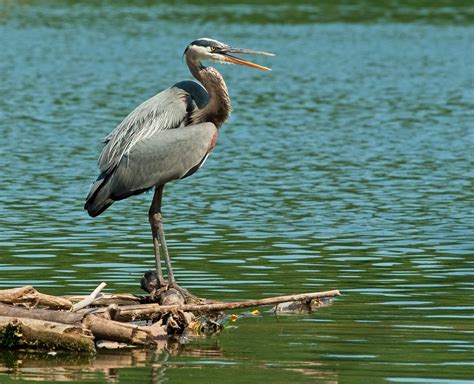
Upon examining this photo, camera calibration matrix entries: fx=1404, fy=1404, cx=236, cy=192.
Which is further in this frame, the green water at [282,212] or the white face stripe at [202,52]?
the white face stripe at [202,52]

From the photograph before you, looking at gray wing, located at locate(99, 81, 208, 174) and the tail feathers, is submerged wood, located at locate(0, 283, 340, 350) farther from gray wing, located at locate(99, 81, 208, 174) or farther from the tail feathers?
gray wing, located at locate(99, 81, 208, 174)

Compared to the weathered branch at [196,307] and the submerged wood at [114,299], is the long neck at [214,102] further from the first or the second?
the weathered branch at [196,307]

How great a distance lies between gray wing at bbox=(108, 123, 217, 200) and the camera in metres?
14.3

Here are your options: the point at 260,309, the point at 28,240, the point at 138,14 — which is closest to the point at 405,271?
the point at 260,309

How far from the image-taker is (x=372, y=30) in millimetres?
62469

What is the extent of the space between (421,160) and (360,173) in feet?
7.56

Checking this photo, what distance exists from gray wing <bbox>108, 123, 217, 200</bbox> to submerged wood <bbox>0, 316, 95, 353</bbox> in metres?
2.72

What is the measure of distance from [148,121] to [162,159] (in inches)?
16.3

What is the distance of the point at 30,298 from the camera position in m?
12.6

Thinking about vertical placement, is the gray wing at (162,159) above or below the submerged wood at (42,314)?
→ above

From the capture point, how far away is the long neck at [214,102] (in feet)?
47.6

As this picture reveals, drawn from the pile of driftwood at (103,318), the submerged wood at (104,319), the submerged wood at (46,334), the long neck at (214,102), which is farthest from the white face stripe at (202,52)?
the submerged wood at (46,334)

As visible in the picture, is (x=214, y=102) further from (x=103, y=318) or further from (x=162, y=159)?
(x=103, y=318)

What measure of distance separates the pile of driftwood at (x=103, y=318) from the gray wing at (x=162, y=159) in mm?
1364
